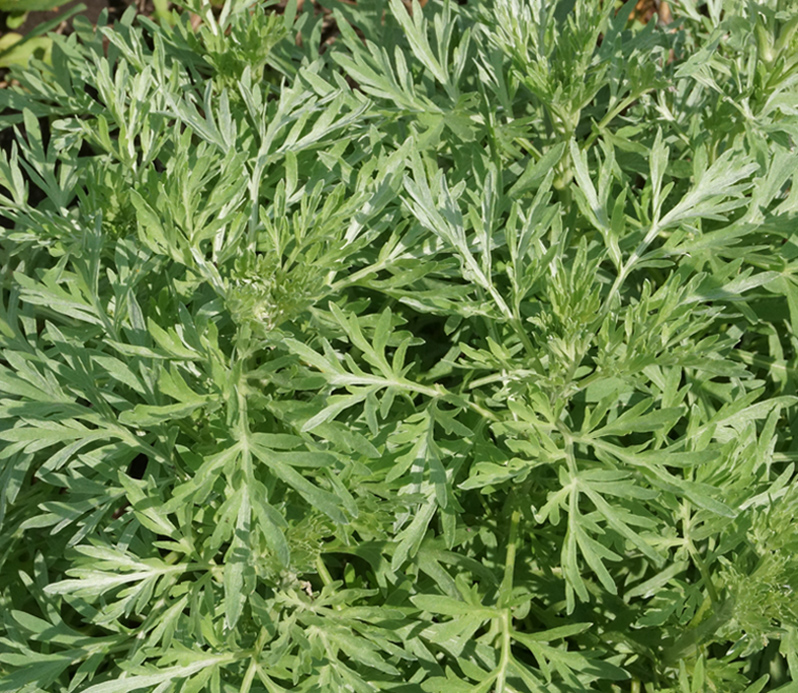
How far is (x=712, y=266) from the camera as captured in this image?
201 cm

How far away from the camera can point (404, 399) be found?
201cm

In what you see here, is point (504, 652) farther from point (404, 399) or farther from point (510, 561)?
point (404, 399)

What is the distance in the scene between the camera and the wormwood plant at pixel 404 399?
1617mm

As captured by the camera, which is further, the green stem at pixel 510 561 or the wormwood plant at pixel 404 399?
the green stem at pixel 510 561

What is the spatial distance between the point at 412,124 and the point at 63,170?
896 mm

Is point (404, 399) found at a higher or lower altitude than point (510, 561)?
higher

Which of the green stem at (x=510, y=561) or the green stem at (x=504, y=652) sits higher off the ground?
the green stem at (x=510, y=561)

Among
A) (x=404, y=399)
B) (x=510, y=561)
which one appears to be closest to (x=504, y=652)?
(x=510, y=561)

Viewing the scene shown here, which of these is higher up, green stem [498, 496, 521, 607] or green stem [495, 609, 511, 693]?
green stem [498, 496, 521, 607]

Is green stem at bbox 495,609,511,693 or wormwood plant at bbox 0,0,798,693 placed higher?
wormwood plant at bbox 0,0,798,693

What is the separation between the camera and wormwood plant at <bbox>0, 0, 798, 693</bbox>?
1.62 metres

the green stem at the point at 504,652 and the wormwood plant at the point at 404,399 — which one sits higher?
the wormwood plant at the point at 404,399

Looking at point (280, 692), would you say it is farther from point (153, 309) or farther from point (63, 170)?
point (63, 170)

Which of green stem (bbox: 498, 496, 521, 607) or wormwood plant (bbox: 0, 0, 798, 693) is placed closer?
wormwood plant (bbox: 0, 0, 798, 693)
